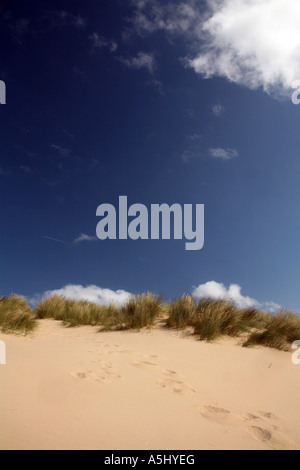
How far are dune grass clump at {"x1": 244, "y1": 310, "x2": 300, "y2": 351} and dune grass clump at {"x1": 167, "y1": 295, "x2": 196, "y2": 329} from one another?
1.34 meters

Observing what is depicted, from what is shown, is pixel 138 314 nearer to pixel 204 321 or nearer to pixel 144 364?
pixel 204 321

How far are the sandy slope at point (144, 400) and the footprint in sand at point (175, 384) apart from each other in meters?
0.01

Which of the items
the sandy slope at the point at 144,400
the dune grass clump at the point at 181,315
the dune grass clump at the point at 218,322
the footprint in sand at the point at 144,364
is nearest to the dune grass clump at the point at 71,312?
the dune grass clump at the point at 181,315

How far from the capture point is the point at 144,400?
9.66 ft

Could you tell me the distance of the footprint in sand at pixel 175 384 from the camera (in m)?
3.30

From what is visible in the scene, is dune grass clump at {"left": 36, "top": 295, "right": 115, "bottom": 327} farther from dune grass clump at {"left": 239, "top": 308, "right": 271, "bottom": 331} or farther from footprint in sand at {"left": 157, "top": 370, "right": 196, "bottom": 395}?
footprint in sand at {"left": 157, "top": 370, "right": 196, "bottom": 395}

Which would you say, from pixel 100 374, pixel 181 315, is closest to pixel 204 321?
pixel 181 315

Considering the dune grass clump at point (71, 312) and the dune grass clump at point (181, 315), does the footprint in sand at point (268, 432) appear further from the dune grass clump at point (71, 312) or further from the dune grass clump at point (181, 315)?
the dune grass clump at point (71, 312)

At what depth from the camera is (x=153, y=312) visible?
7.32m

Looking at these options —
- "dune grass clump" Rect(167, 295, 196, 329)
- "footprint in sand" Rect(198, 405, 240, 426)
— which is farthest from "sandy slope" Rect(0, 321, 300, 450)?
"dune grass clump" Rect(167, 295, 196, 329)

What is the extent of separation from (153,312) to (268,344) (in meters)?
2.68

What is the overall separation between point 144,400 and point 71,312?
6.97m
